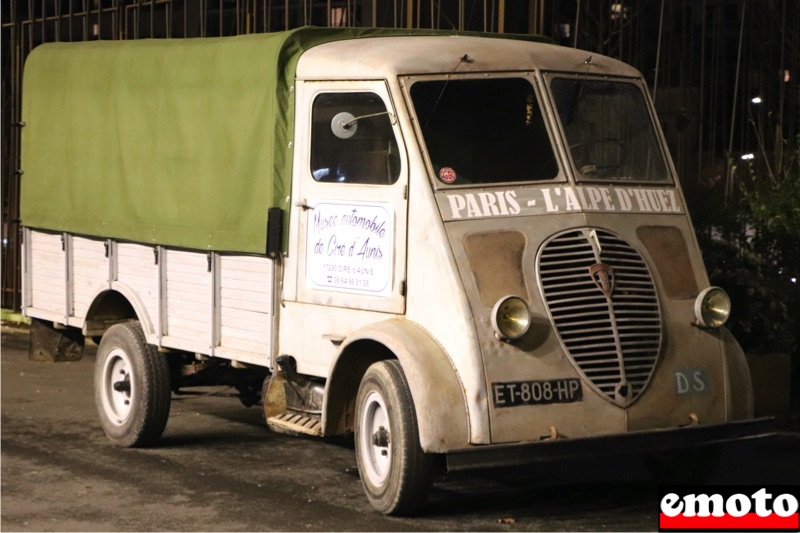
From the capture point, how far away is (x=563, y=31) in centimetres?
1975

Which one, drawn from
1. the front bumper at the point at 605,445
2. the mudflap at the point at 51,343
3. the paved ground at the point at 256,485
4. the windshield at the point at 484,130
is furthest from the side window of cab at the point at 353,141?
the mudflap at the point at 51,343

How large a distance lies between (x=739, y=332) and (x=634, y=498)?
3009 mm

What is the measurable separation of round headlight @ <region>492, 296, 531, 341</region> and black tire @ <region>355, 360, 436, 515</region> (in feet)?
1.99

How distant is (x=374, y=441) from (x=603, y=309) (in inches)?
57.5

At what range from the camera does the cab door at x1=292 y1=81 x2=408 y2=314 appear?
811 centimetres

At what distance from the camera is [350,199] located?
8.38 metres

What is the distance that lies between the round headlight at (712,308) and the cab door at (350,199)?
1.63 metres

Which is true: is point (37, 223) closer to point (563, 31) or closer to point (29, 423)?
point (29, 423)

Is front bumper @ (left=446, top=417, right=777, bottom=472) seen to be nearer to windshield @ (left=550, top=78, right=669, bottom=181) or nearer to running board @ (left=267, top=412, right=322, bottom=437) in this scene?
running board @ (left=267, top=412, right=322, bottom=437)

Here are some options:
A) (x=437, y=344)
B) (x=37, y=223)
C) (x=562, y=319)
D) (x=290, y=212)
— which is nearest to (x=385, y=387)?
(x=437, y=344)

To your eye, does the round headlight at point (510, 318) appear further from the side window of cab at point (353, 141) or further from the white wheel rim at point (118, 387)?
the white wheel rim at point (118, 387)

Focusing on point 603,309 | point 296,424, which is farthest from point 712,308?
point 296,424

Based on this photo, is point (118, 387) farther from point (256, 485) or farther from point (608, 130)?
point (608, 130)

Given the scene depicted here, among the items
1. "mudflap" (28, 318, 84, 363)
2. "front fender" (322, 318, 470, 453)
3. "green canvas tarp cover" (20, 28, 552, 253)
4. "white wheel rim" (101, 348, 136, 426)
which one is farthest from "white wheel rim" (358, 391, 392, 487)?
"mudflap" (28, 318, 84, 363)
